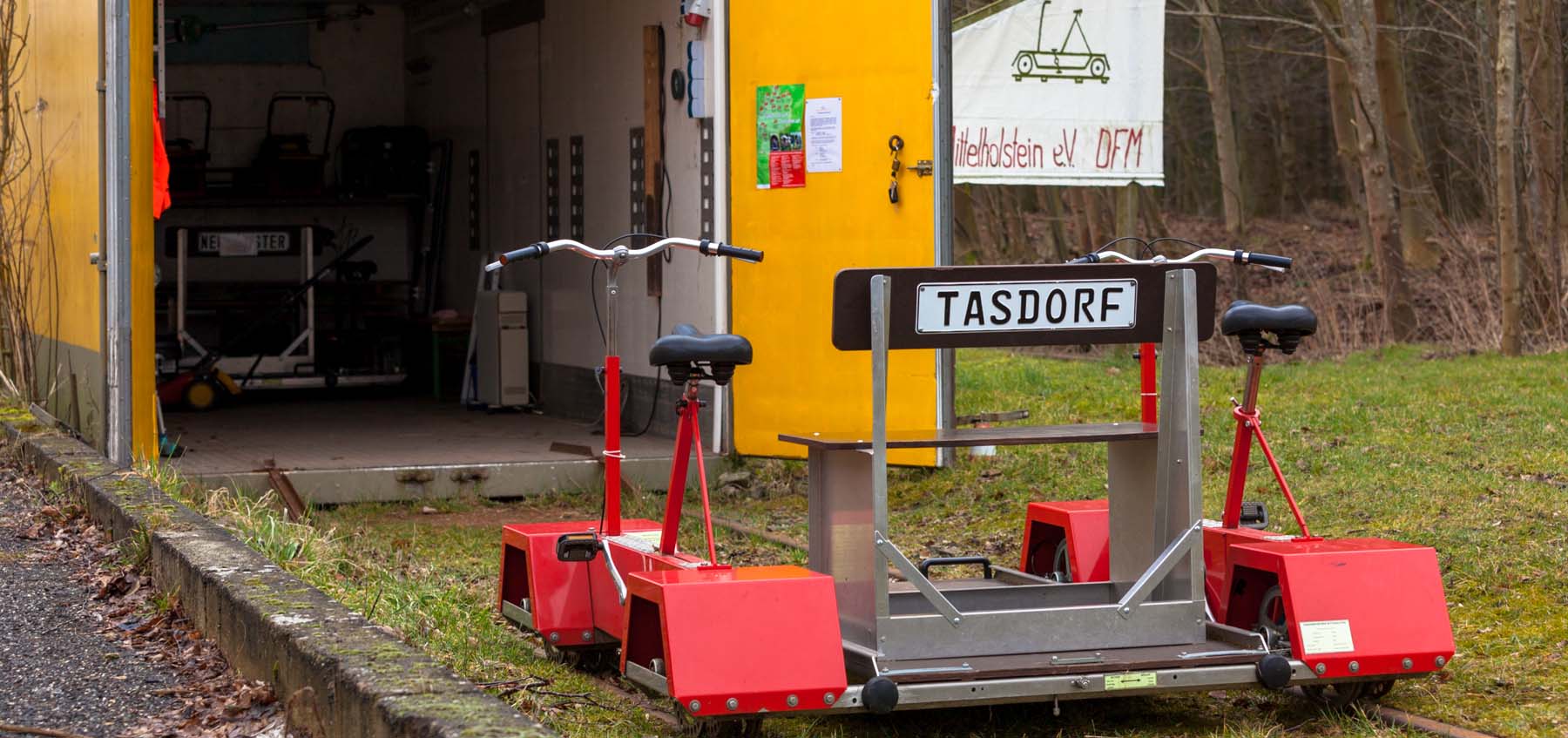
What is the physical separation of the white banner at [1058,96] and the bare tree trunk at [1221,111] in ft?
40.3

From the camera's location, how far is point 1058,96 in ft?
33.6

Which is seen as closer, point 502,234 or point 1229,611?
point 1229,611

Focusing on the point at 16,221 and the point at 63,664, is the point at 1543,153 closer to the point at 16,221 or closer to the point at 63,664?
the point at 16,221

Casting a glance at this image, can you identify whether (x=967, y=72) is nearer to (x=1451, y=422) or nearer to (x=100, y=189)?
(x=1451, y=422)

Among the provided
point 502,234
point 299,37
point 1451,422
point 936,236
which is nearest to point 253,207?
point 299,37

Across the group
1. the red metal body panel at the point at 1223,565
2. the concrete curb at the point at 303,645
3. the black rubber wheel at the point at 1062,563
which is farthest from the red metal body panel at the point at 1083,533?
the concrete curb at the point at 303,645

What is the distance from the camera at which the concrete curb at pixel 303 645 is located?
367 centimetres

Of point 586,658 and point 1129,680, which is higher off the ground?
point 1129,680

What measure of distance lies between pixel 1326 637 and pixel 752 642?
153 centimetres

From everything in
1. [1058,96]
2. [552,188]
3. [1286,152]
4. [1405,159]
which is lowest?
[552,188]

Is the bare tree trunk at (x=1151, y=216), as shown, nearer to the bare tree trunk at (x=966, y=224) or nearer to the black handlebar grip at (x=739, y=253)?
the bare tree trunk at (x=966, y=224)

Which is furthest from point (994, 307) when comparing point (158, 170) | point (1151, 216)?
point (1151, 216)

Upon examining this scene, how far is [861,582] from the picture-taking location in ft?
15.8

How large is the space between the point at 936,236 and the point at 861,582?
15.4ft
